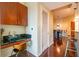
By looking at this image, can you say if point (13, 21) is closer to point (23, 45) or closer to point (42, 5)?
point (23, 45)

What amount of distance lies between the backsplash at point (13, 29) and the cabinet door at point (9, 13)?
0.11 meters

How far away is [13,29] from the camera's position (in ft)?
6.89

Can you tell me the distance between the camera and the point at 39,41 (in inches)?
83.8

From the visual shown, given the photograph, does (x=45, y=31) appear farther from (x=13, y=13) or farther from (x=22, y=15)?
(x=13, y=13)

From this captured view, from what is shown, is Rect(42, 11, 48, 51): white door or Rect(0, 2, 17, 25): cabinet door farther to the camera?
Answer: Rect(42, 11, 48, 51): white door

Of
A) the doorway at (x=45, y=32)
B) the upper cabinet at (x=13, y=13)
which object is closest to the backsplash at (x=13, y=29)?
the upper cabinet at (x=13, y=13)

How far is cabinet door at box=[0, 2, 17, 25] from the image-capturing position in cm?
172

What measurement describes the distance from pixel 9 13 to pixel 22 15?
1.39ft

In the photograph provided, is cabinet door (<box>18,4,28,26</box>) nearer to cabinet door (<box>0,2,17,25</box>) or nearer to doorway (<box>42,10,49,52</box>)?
cabinet door (<box>0,2,17,25</box>)

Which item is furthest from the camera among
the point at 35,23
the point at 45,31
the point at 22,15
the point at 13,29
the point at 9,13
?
the point at 45,31

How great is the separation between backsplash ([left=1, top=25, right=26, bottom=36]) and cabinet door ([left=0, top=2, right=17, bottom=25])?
0.36ft

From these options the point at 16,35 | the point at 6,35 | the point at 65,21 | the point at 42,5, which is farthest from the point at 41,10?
the point at 6,35

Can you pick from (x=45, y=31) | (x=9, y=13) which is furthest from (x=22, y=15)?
(x=45, y=31)

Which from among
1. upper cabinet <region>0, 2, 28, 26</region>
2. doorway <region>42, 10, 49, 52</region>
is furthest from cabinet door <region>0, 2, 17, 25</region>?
doorway <region>42, 10, 49, 52</region>
